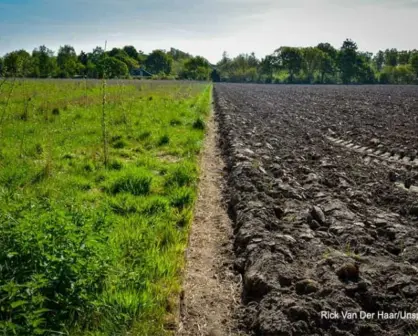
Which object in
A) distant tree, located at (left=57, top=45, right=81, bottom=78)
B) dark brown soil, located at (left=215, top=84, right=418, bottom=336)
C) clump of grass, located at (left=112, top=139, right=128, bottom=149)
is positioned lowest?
dark brown soil, located at (left=215, top=84, right=418, bottom=336)

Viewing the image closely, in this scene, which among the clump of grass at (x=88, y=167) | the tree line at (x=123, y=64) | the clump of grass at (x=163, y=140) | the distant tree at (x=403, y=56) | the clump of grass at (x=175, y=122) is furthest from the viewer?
the distant tree at (x=403, y=56)

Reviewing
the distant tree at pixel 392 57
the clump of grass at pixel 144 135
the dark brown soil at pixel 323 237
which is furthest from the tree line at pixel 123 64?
the distant tree at pixel 392 57

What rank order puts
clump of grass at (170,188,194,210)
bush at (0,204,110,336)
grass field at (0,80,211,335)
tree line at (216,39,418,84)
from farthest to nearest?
tree line at (216,39,418,84)
clump of grass at (170,188,194,210)
grass field at (0,80,211,335)
bush at (0,204,110,336)

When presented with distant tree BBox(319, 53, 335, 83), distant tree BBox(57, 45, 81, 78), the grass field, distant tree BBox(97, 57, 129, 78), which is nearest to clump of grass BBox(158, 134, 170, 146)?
the grass field

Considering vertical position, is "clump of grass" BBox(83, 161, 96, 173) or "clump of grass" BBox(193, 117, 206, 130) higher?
"clump of grass" BBox(193, 117, 206, 130)

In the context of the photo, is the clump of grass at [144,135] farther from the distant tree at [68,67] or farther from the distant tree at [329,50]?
the distant tree at [329,50]

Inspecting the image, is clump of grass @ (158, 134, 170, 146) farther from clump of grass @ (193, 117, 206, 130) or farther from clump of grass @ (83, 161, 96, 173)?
clump of grass @ (83, 161, 96, 173)

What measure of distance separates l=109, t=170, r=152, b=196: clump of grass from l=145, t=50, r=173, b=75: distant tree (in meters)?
140

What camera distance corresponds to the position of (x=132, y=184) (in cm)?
758

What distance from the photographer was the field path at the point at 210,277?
382 cm

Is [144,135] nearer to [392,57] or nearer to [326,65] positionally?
[326,65]

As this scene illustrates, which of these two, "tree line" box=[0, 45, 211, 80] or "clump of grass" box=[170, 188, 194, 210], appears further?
"tree line" box=[0, 45, 211, 80]

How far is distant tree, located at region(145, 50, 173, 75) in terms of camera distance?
144 metres

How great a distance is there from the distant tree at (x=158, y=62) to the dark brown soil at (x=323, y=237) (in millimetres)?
139749
